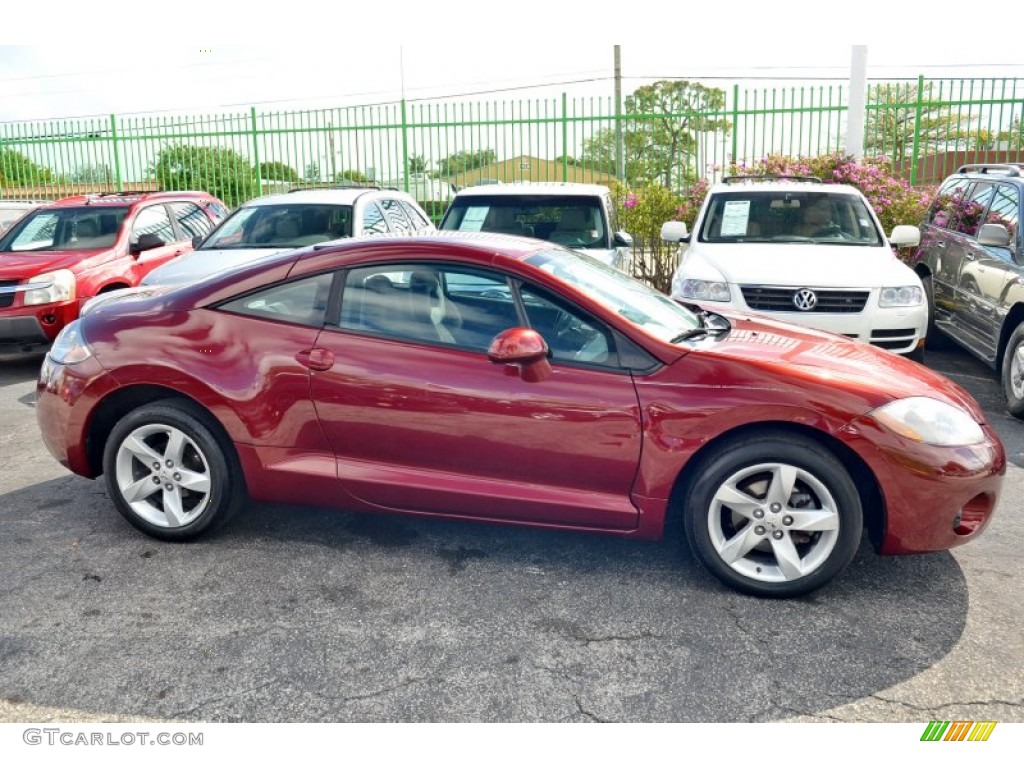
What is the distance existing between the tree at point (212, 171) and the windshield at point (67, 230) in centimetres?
773

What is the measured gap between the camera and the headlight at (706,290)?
6.95 meters

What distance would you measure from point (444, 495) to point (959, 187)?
6.98m

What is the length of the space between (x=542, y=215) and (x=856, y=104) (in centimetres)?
644

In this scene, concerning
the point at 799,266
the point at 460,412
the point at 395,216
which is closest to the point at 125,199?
the point at 395,216

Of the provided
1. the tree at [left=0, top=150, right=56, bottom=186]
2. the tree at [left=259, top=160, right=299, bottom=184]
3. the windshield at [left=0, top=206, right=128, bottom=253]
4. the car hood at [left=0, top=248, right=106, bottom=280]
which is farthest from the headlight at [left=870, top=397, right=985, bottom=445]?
the tree at [left=0, top=150, right=56, bottom=186]

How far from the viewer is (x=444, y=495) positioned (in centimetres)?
389

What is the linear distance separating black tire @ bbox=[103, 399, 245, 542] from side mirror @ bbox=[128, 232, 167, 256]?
17.7ft

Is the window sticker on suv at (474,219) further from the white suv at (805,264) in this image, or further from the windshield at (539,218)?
the white suv at (805,264)

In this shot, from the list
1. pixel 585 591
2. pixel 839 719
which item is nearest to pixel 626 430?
pixel 585 591

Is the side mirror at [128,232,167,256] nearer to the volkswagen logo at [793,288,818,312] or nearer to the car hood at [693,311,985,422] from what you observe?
the volkswagen logo at [793,288,818,312]

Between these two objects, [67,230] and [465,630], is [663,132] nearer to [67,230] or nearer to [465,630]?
[67,230]

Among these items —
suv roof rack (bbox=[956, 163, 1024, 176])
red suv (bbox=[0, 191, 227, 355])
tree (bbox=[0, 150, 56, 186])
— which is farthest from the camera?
tree (bbox=[0, 150, 56, 186])

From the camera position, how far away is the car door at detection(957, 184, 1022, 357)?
690 centimetres
